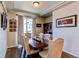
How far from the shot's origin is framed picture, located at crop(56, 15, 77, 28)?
4.23m

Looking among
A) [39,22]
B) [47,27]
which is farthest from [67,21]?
[39,22]

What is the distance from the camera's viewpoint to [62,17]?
505 centimetres

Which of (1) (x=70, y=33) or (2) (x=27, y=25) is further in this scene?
(2) (x=27, y=25)

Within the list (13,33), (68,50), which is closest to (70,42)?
(68,50)

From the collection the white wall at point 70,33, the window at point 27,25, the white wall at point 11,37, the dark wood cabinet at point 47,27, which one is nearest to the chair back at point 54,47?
the white wall at point 70,33

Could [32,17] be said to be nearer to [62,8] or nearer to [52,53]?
[62,8]

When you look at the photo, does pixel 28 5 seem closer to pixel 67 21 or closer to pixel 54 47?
pixel 67 21

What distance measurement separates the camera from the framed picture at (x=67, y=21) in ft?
13.9

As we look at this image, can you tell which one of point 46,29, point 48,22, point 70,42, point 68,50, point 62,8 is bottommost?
point 68,50

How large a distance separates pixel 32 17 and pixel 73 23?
4.35 m

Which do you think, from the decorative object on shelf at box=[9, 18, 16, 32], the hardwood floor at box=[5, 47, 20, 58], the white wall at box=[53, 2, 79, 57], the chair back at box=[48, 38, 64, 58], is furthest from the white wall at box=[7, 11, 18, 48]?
the chair back at box=[48, 38, 64, 58]

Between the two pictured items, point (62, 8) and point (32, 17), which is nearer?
point (62, 8)

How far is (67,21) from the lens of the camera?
467cm

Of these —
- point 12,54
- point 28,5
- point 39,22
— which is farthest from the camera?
point 39,22
